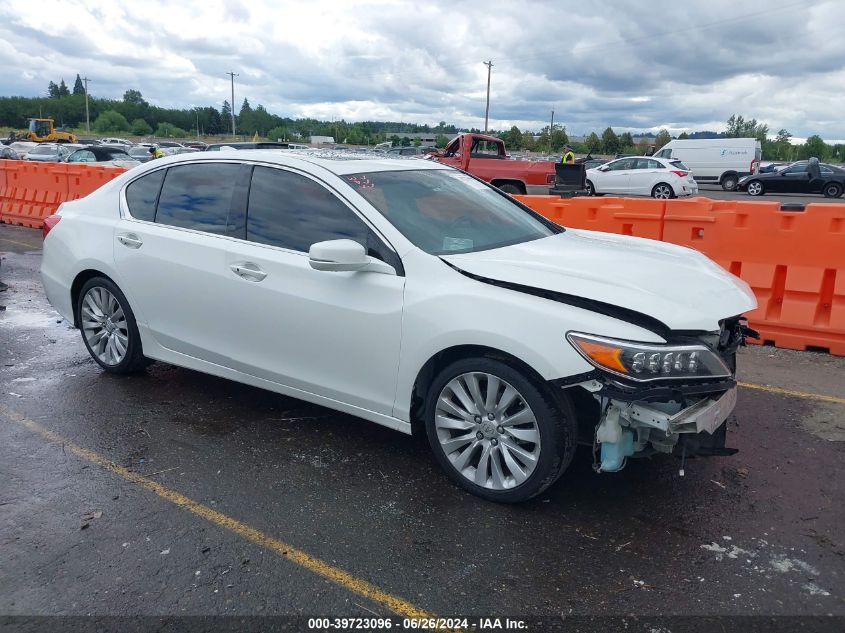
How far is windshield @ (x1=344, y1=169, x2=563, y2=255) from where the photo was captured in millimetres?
4031

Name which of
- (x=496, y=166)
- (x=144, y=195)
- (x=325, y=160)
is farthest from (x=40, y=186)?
(x=325, y=160)

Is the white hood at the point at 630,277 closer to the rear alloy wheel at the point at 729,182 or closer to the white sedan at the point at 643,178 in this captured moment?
the white sedan at the point at 643,178

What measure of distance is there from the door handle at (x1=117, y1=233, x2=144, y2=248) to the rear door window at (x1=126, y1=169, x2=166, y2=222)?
0.49 ft

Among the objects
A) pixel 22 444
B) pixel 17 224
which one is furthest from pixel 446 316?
pixel 17 224

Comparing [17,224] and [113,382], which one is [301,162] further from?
[17,224]

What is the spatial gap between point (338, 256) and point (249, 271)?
2.87ft

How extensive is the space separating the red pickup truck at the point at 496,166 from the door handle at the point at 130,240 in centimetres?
1401

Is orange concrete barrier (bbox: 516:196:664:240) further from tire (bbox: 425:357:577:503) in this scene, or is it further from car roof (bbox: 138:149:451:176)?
tire (bbox: 425:357:577:503)

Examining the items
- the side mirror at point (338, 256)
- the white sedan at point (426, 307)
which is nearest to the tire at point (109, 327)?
the white sedan at point (426, 307)

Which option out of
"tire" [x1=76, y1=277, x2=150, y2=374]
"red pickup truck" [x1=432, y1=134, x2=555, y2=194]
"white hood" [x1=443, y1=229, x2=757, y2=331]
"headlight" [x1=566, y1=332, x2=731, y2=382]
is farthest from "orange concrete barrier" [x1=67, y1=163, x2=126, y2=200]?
"headlight" [x1=566, y1=332, x2=731, y2=382]

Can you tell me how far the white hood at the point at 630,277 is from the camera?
3.36 m

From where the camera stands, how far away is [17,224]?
47.1 feet

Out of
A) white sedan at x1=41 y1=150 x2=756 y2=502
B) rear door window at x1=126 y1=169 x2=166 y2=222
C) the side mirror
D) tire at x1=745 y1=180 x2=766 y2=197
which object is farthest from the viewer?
tire at x1=745 y1=180 x2=766 y2=197

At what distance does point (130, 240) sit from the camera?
505cm
